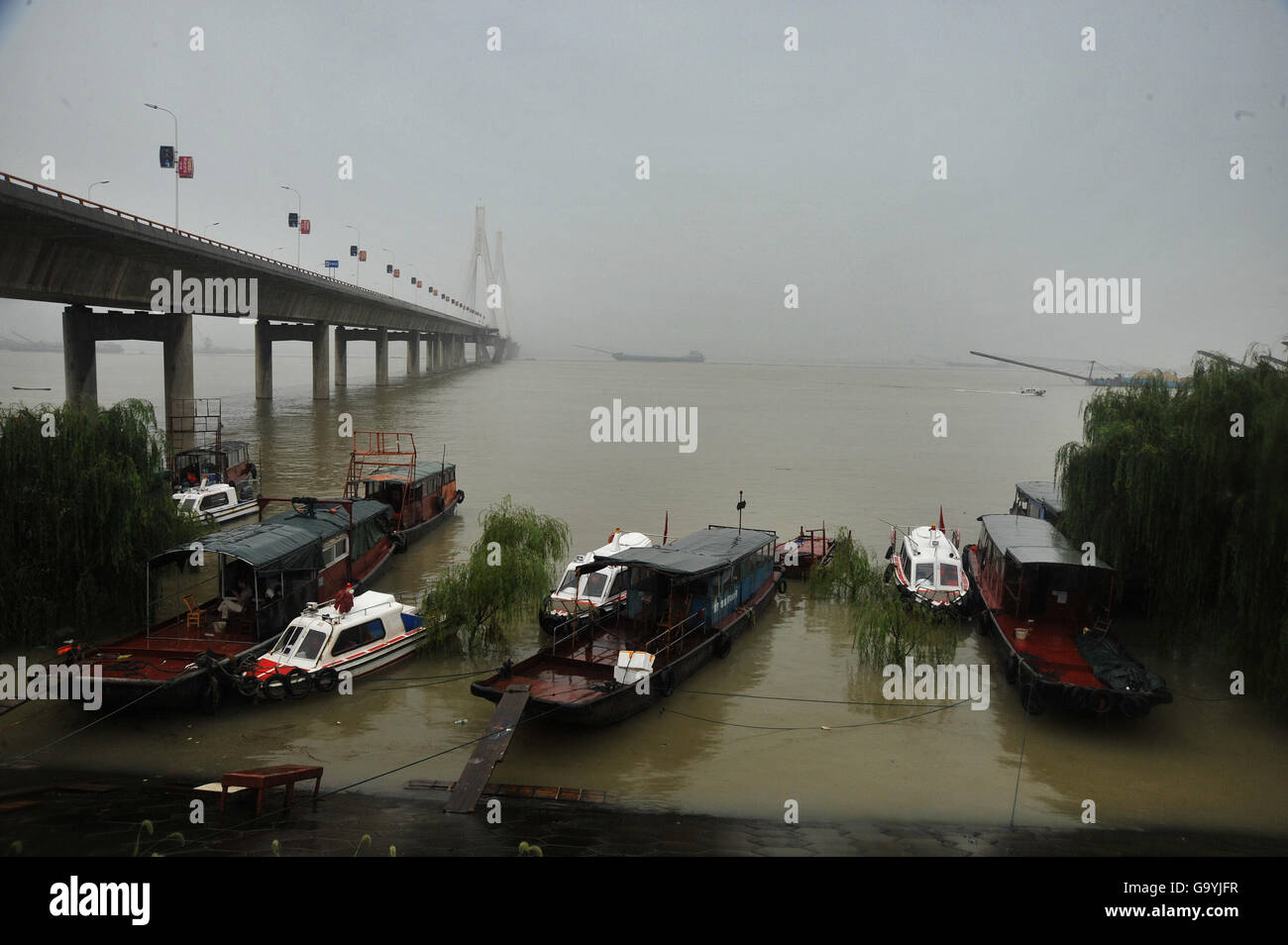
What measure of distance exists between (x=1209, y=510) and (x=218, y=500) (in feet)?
90.6

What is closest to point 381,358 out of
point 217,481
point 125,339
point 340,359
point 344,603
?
point 340,359

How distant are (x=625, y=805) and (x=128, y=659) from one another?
8.72m

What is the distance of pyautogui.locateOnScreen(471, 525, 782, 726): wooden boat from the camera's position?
14359mm

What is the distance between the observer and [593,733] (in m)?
14.5

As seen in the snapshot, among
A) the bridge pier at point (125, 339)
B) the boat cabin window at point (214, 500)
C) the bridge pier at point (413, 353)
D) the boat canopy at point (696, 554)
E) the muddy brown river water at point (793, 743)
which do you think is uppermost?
the bridge pier at point (413, 353)

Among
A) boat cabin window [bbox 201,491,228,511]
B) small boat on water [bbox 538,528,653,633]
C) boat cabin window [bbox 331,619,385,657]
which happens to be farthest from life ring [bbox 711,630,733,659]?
boat cabin window [bbox 201,491,228,511]

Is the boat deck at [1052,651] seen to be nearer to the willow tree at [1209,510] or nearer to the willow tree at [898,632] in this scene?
the willow tree at [898,632]

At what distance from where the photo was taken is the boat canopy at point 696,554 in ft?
55.3

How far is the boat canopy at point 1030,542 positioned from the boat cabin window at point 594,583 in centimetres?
862

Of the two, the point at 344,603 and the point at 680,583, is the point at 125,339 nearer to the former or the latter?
the point at 344,603

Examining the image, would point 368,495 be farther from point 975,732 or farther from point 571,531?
point 975,732

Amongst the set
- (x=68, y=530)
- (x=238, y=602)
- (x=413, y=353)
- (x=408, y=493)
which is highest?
(x=413, y=353)

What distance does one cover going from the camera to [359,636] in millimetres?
16406

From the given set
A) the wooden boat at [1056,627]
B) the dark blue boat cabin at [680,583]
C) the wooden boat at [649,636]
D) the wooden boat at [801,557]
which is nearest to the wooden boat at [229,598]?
the wooden boat at [649,636]
